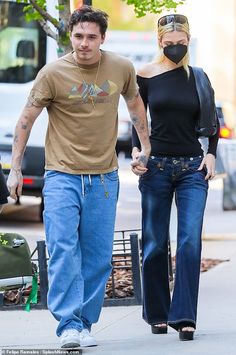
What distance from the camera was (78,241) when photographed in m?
6.52

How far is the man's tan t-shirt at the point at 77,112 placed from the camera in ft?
20.8

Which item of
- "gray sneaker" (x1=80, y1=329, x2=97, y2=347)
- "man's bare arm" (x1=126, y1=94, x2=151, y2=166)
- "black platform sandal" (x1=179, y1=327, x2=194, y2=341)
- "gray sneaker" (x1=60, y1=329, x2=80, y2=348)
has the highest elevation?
"man's bare arm" (x1=126, y1=94, x2=151, y2=166)

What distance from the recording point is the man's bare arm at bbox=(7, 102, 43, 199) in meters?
6.38

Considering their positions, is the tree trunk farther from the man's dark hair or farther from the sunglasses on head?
the man's dark hair

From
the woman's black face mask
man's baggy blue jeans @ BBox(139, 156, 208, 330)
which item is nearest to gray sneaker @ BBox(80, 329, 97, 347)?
man's baggy blue jeans @ BBox(139, 156, 208, 330)

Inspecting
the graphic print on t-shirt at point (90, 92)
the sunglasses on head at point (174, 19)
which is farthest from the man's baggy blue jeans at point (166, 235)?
the sunglasses on head at point (174, 19)

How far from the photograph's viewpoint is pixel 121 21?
41125 millimetres

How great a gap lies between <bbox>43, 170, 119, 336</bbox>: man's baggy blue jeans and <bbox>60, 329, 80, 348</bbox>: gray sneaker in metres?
0.03

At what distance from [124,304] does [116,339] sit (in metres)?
1.14

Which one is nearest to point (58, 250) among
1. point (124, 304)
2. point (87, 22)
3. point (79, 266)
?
point (79, 266)

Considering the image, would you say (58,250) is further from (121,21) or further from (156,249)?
(121,21)

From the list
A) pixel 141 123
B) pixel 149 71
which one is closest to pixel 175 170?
pixel 141 123

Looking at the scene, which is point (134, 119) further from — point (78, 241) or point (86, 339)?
point (86, 339)

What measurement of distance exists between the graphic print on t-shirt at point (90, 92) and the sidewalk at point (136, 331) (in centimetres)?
139
